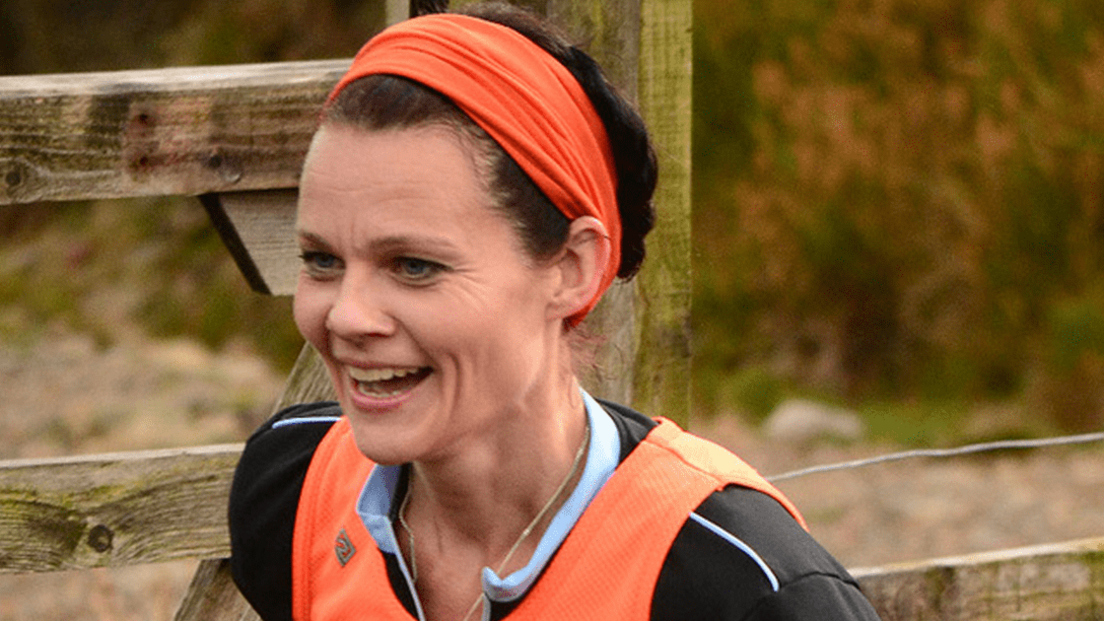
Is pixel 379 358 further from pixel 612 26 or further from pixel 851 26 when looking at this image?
pixel 851 26

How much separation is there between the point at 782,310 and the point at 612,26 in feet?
18.2

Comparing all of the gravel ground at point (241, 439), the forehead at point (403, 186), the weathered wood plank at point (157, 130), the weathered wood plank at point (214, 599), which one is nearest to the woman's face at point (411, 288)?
the forehead at point (403, 186)

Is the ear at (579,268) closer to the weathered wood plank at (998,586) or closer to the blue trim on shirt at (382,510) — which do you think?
the blue trim on shirt at (382,510)

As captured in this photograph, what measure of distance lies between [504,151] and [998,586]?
1.20 metres

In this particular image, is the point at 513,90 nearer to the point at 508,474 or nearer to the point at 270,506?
the point at 508,474

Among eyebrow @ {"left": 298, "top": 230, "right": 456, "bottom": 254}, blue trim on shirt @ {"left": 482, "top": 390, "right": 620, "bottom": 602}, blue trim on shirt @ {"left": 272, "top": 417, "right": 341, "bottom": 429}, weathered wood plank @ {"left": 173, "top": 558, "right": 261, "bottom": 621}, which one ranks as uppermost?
eyebrow @ {"left": 298, "top": 230, "right": 456, "bottom": 254}

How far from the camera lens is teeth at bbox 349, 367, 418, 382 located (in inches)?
69.3

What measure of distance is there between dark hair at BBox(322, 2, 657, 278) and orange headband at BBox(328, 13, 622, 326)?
11mm

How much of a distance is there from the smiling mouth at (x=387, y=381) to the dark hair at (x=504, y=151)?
0.57 ft

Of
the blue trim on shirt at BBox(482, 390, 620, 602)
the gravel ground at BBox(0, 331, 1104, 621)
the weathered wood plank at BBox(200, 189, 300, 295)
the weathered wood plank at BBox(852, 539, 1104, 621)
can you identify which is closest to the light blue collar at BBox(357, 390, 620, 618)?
the blue trim on shirt at BBox(482, 390, 620, 602)

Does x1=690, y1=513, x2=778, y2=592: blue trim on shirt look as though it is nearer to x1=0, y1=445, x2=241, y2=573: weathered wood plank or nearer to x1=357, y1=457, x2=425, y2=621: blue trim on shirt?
x1=357, y1=457, x2=425, y2=621: blue trim on shirt

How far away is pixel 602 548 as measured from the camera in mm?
1798

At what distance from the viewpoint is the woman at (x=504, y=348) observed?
5.68 ft

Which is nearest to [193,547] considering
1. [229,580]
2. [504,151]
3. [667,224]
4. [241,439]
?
[229,580]
